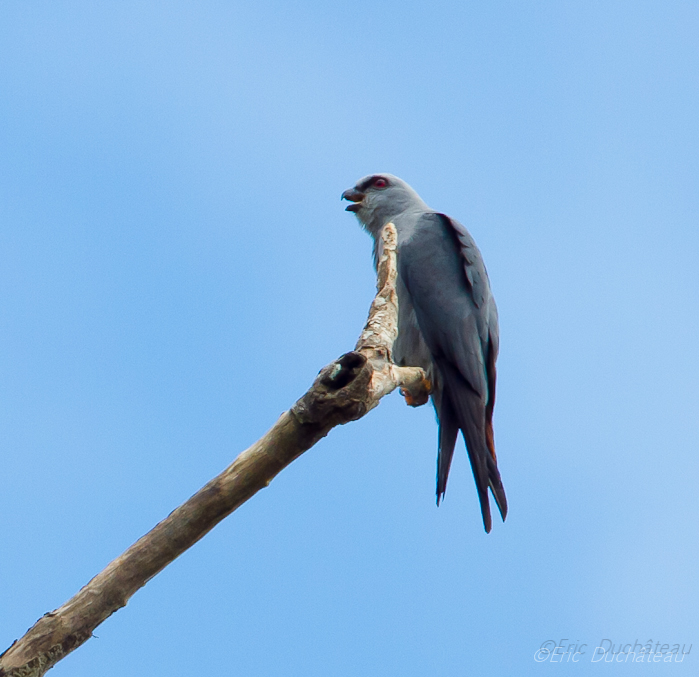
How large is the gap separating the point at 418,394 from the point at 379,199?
2.75m

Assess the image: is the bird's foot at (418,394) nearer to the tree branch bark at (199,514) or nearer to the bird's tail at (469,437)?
the bird's tail at (469,437)

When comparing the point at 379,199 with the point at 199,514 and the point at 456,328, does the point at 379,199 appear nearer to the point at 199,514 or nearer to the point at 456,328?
the point at 456,328

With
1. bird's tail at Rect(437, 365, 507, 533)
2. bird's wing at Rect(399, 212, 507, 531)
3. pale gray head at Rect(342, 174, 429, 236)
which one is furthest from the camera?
pale gray head at Rect(342, 174, 429, 236)

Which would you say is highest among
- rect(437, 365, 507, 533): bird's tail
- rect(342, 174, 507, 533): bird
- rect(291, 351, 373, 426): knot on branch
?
rect(342, 174, 507, 533): bird

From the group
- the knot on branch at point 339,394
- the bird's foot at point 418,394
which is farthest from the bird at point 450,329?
the knot on branch at point 339,394

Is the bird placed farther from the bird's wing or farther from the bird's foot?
the bird's foot

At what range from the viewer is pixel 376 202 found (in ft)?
25.7

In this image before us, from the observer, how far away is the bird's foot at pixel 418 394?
222 inches

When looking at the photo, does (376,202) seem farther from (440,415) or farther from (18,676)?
(18,676)

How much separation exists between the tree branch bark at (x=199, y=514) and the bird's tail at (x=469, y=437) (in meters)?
2.01

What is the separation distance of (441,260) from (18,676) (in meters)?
4.58

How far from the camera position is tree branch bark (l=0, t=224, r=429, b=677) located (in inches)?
126

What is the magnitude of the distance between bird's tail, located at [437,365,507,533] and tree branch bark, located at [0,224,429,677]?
6.58 ft

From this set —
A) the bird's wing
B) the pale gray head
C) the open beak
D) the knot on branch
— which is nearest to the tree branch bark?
the knot on branch
